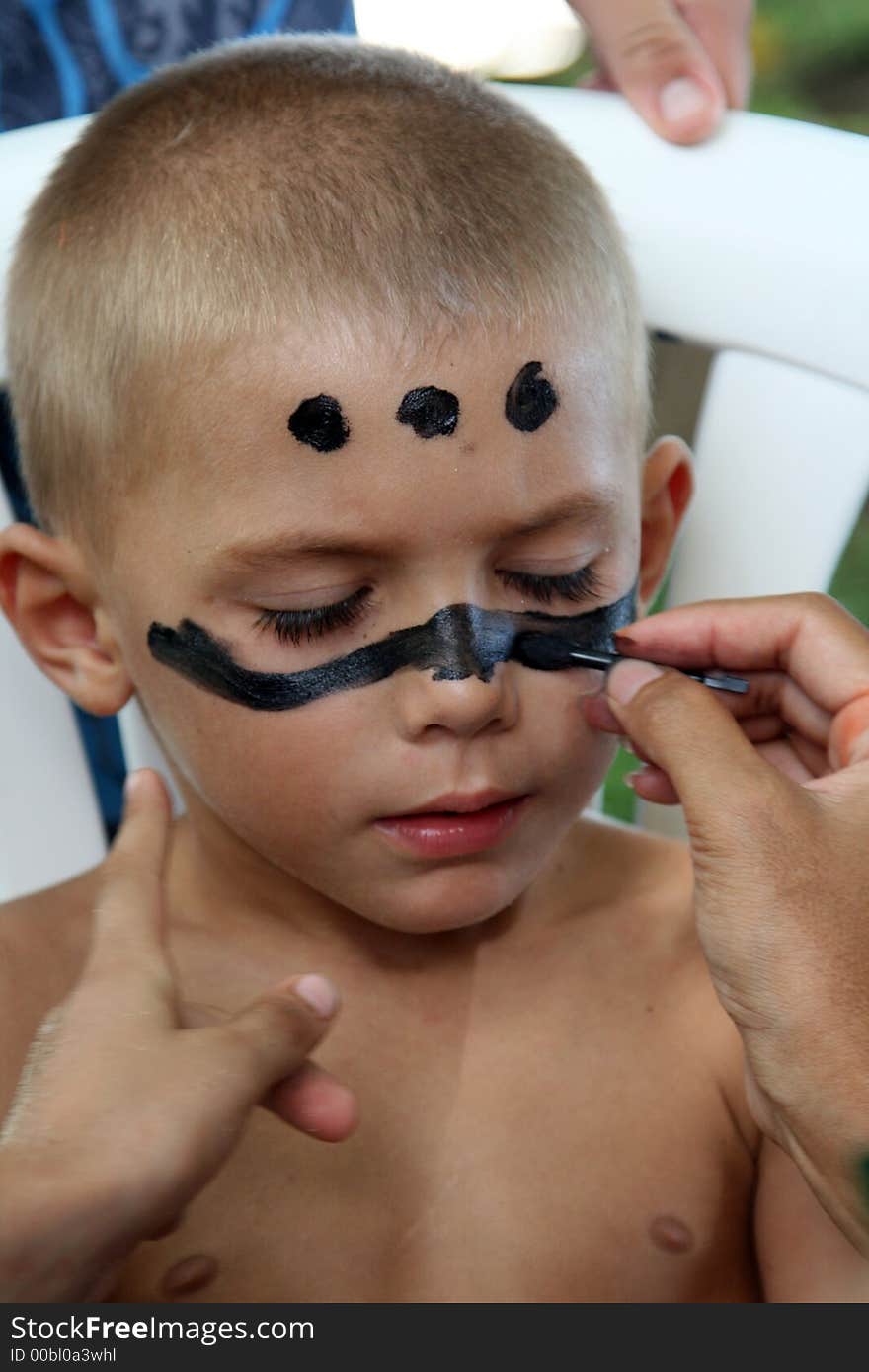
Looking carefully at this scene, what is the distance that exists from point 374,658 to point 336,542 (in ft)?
0.28

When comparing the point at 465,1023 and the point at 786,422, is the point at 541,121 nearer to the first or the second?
the point at 786,422

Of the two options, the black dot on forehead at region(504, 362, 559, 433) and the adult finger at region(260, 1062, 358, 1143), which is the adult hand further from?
the adult finger at region(260, 1062, 358, 1143)

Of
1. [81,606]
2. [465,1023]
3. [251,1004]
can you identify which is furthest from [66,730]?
[251,1004]

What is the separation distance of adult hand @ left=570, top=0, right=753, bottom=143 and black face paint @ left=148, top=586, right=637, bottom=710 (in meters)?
0.50

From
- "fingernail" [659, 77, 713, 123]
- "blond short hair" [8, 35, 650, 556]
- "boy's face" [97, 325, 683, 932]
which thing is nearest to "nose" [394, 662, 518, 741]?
"boy's face" [97, 325, 683, 932]

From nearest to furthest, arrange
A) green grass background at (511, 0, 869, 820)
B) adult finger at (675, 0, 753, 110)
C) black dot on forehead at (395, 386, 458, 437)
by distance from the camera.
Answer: black dot on forehead at (395, 386, 458, 437) < adult finger at (675, 0, 753, 110) < green grass background at (511, 0, 869, 820)

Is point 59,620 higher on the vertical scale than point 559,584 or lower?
lower

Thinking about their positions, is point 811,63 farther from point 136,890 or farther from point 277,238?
point 136,890

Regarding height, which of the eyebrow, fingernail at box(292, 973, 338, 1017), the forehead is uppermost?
the forehead

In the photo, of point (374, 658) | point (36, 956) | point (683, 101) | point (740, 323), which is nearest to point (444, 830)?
point (374, 658)

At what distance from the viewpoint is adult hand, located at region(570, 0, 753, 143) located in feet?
4.56

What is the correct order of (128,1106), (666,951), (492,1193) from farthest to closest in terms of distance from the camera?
(666,951)
(492,1193)
(128,1106)

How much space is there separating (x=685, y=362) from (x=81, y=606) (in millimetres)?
685

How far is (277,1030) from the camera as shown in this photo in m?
0.93
